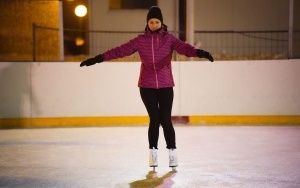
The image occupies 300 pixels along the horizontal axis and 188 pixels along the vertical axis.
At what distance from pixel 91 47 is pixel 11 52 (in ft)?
6.48

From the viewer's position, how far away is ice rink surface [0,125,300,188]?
182 inches

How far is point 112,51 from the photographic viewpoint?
5180mm

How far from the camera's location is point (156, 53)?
5.10 metres

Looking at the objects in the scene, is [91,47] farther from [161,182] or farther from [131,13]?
[161,182]

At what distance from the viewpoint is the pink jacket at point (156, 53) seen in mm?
5086

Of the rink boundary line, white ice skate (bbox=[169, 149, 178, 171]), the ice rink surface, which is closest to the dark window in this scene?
the rink boundary line

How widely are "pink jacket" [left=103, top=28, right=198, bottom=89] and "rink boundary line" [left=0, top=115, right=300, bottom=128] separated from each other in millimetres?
3941

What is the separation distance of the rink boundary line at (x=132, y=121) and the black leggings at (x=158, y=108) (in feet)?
12.3

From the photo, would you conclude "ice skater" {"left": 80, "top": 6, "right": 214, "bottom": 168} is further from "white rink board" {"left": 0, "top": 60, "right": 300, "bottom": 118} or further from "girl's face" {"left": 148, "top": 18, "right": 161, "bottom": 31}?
"white rink board" {"left": 0, "top": 60, "right": 300, "bottom": 118}

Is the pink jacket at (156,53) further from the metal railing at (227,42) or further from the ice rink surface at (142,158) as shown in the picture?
the metal railing at (227,42)

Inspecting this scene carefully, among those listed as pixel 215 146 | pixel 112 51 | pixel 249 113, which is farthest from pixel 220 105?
pixel 112 51

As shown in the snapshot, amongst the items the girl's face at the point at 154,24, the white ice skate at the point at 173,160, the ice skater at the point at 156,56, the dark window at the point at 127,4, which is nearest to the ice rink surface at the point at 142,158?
the white ice skate at the point at 173,160

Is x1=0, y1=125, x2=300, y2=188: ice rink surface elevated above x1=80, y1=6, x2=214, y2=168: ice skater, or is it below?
below

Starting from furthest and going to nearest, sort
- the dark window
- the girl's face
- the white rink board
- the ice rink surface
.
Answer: the dark window
the white rink board
the girl's face
the ice rink surface
